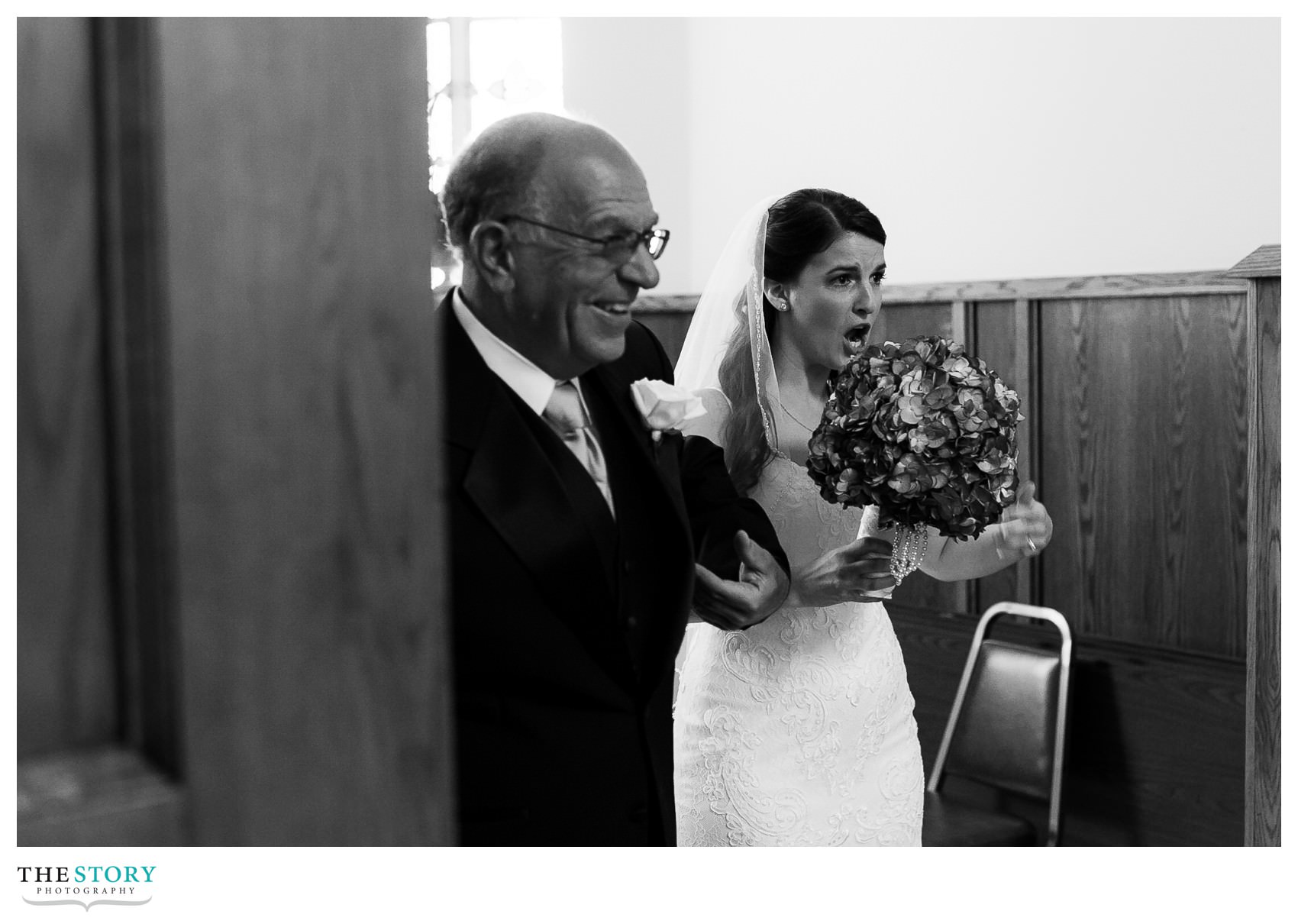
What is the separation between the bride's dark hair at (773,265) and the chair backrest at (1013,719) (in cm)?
187

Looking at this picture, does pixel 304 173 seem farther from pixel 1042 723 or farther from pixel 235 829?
Answer: pixel 1042 723

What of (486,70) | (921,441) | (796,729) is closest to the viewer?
(921,441)

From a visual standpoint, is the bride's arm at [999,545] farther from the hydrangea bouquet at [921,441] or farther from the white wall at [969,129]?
the white wall at [969,129]

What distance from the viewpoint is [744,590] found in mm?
1986

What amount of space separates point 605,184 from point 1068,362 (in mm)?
3029

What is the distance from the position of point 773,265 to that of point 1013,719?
207 cm

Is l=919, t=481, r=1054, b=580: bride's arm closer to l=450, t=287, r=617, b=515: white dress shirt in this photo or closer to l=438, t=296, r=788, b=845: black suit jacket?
l=438, t=296, r=788, b=845: black suit jacket

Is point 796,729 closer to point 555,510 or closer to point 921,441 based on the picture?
point 921,441

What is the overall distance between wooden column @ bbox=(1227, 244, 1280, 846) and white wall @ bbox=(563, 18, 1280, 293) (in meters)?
1.62

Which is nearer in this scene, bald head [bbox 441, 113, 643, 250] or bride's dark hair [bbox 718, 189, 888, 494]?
bald head [bbox 441, 113, 643, 250]

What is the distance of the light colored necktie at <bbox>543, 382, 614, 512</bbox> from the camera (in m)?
1.75

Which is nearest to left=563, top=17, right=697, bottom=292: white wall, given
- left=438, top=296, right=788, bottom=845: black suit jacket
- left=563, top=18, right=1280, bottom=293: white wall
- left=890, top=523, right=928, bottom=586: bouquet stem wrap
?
left=563, top=18, right=1280, bottom=293: white wall

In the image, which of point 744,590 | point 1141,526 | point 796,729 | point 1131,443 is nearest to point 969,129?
point 1131,443

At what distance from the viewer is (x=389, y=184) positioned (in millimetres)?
899
